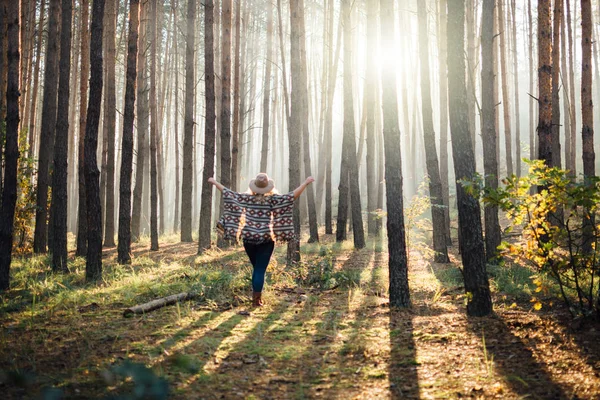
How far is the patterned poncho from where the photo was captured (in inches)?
260

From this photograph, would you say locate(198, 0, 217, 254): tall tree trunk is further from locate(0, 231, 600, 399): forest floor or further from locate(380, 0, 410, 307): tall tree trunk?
locate(380, 0, 410, 307): tall tree trunk

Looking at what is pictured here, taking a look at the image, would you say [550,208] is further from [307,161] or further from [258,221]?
[307,161]

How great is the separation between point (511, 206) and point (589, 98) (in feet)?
26.4

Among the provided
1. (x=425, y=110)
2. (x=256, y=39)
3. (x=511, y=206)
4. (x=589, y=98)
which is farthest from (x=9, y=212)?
(x=256, y=39)

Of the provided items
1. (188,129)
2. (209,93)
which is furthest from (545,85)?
(188,129)

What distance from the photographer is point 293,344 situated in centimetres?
483

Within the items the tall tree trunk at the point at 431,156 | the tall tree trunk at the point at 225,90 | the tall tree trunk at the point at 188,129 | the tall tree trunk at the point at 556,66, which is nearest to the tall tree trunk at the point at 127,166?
the tall tree trunk at the point at 188,129

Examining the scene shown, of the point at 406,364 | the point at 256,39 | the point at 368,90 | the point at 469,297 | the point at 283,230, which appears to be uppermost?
the point at 256,39

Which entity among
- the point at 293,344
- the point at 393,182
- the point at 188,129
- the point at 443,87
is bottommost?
the point at 293,344

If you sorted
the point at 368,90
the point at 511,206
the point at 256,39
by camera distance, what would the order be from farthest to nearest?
1. the point at 256,39
2. the point at 368,90
3. the point at 511,206

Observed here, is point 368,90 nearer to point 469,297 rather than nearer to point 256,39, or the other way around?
point 469,297

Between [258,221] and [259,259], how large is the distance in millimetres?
544

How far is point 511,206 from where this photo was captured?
474cm

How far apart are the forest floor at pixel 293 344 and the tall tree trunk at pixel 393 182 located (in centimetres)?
35
